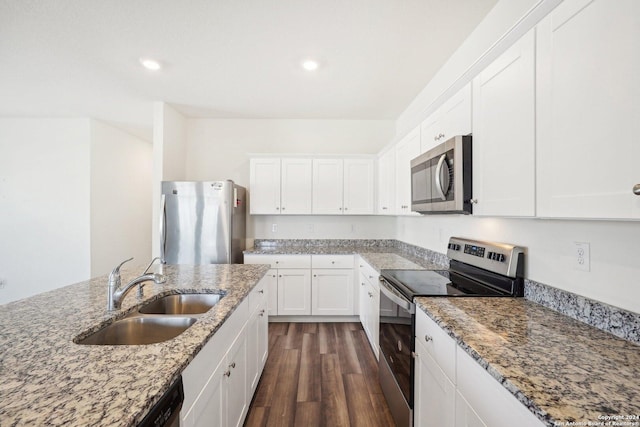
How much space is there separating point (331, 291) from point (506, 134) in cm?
257

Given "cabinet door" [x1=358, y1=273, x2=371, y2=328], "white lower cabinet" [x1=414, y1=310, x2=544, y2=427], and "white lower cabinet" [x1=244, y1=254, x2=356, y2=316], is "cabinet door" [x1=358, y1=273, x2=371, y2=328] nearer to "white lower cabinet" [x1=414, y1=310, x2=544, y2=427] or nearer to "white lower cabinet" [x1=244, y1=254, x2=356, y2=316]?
"white lower cabinet" [x1=244, y1=254, x2=356, y2=316]

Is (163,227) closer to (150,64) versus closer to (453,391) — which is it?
(150,64)

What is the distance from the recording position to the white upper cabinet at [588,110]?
2.37 feet

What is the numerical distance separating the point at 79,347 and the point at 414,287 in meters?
1.56

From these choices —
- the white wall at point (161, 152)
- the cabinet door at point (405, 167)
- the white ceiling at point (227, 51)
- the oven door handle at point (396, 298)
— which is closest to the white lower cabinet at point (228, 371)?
the oven door handle at point (396, 298)

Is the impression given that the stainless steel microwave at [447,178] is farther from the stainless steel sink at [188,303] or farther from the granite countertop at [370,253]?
the stainless steel sink at [188,303]

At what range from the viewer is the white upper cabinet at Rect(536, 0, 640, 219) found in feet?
2.37

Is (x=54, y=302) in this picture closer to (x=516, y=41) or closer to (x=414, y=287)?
(x=414, y=287)

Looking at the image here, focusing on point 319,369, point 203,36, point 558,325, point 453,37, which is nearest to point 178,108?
point 203,36

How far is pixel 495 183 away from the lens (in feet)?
4.17

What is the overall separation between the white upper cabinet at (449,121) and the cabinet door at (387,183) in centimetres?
84

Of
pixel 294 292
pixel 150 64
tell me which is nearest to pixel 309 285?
pixel 294 292

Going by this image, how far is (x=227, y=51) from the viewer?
223 cm

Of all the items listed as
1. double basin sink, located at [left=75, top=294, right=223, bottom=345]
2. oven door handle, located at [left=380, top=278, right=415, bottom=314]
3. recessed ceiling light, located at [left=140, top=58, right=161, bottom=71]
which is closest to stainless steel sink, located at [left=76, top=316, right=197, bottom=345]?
double basin sink, located at [left=75, top=294, right=223, bottom=345]
